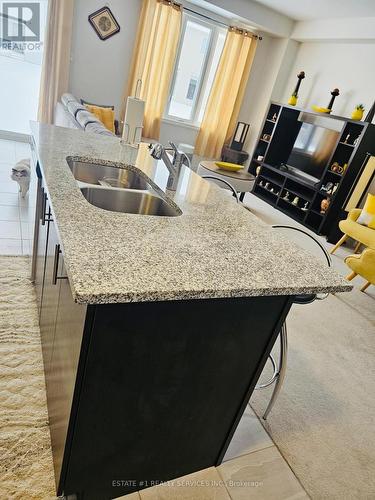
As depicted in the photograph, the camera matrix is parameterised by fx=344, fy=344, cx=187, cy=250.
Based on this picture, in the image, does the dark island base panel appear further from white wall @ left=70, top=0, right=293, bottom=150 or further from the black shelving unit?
white wall @ left=70, top=0, right=293, bottom=150

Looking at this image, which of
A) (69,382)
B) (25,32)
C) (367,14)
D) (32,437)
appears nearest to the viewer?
(69,382)

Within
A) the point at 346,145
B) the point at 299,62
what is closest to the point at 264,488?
the point at 346,145

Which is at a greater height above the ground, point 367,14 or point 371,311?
point 367,14

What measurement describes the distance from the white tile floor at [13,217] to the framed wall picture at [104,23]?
2492 mm

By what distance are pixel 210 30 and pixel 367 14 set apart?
2.45 m

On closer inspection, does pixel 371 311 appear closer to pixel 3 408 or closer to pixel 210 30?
pixel 3 408

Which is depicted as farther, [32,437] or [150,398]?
[32,437]

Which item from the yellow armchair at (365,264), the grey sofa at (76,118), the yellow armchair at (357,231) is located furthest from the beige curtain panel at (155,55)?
the yellow armchair at (365,264)

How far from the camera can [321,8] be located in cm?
474

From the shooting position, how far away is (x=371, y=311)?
9.91 ft

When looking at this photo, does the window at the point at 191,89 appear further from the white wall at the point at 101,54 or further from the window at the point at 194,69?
the white wall at the point at 101,54

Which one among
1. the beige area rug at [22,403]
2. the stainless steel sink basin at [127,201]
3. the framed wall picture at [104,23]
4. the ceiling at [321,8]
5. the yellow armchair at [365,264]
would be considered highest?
the ceiling at [321,8]

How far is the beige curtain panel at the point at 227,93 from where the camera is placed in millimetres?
5766

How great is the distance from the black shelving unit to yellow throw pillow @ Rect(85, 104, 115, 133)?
2628mm
